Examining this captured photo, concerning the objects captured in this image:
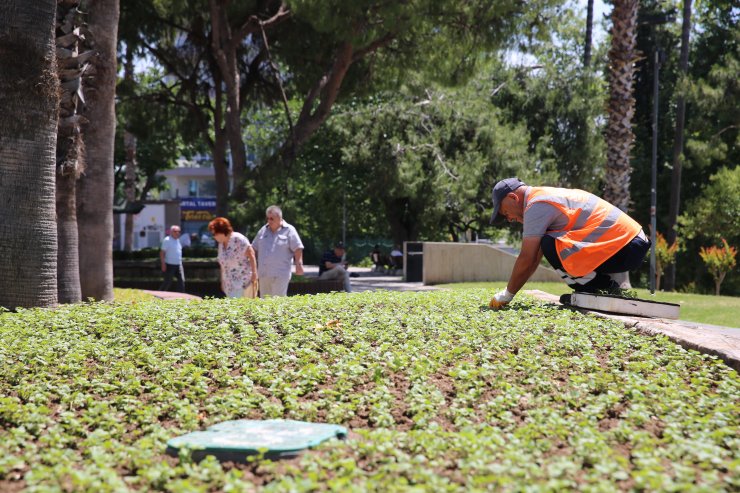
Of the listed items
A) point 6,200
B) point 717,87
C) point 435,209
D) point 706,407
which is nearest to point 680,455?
point 706,407

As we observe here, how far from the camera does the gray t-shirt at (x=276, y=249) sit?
410 inches

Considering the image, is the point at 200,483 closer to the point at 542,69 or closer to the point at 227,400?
the point at 227,400

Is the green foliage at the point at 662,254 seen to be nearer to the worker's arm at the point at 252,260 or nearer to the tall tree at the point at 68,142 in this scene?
the worker's arm at the point at 252,260

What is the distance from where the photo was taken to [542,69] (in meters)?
33.6

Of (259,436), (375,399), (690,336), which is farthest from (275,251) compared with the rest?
(259,436)

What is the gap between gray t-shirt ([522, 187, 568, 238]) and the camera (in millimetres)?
7098

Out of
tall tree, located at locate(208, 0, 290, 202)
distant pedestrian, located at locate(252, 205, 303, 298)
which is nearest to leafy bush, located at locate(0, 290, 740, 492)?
distant pedestrian, located at locate(252, 205, 303, 298)

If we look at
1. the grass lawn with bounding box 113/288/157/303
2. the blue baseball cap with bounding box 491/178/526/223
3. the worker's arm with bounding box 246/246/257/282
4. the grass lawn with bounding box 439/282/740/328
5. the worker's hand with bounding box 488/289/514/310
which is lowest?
the grass lawn with bounding box 439/282/740/328

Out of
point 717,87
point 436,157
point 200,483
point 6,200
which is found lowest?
point 200,483

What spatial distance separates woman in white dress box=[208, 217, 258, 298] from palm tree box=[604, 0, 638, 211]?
1283 centimetres

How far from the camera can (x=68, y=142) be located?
9.66 metres

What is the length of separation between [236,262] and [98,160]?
2476 millimetres

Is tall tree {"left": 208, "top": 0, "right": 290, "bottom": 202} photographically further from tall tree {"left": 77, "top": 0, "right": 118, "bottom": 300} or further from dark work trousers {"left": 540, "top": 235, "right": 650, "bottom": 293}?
dark work trousers {"left": 540, "top": 235, "right": 650, "bottom": 293}

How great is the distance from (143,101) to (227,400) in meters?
20.2
